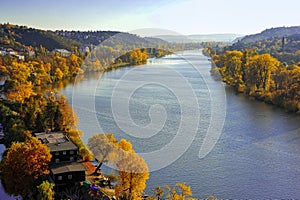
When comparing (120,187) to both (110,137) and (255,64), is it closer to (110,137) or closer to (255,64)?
(110,137)

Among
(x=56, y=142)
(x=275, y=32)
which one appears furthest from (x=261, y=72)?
(x=275, y=32)

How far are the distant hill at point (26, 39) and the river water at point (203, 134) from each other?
1562cm

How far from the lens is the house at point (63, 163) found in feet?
13.2

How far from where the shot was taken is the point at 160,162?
468cm

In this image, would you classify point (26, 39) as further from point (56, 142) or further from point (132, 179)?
point (132, 179)

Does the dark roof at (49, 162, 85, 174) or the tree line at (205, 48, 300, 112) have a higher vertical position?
the tree line at (205, 48, 300, 112)

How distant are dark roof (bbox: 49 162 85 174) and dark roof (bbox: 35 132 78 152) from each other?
0.61 feet

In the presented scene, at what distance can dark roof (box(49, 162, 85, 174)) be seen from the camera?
13.4ft

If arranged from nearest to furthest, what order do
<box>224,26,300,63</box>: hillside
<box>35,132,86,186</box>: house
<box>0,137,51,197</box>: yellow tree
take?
<box>0,137,51,197</box>: yellow tree < <box>35,132,86,186</box>: house < <box>224,26,300,63</box>: hillside

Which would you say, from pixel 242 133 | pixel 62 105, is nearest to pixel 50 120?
pixel 62 105

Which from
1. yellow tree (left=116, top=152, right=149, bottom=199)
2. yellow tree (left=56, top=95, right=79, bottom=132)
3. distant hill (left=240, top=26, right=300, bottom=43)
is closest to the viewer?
yellow tree (left=116, top=152, right=149, bottom=199)

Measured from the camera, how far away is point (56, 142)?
462 cm

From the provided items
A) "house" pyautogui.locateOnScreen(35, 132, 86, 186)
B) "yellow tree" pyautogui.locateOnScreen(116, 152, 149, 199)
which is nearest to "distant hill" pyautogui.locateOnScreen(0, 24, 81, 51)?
"house" pyautogui.locateOnScreen(35, 132, 86, 186)

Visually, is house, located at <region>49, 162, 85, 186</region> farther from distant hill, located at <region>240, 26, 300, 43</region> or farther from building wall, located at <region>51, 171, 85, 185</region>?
distant hill, located at <region>240, 26, 300, 43</region>
